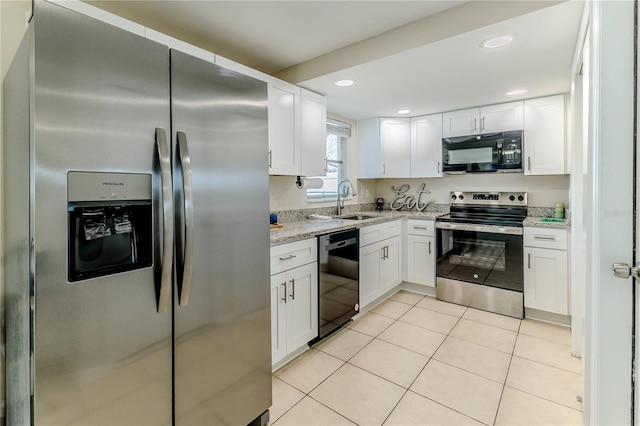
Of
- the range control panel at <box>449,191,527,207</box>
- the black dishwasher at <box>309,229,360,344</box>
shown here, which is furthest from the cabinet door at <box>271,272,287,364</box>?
the range control panel at <box>449,191,527,207</box>

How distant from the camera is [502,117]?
3287 mm

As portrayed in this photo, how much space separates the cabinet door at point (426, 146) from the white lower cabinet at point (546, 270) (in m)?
1.29

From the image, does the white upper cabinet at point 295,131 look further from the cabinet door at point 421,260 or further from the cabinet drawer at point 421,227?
the cabinet door at point 421,260

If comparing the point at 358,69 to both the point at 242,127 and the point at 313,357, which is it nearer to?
the point at 242,127

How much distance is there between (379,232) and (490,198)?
1.51m

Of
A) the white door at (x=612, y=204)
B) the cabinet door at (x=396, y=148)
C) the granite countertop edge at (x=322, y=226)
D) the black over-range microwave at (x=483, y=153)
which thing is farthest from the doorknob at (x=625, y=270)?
the cabinet door at (x=396, y=148)

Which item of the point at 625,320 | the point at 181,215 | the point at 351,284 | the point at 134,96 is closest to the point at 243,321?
the point at 181,215

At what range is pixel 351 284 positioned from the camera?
2.69 metres

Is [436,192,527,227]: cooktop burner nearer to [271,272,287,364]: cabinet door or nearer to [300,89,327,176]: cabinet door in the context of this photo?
[300,89,327,176]: cabinet door

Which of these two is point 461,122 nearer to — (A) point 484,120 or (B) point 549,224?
(A) point 484,120

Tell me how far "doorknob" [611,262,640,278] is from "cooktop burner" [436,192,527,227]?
209 centimetres

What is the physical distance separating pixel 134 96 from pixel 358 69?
173 cm

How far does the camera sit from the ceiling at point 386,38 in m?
1.77

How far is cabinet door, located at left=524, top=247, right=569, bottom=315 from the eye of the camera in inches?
107
